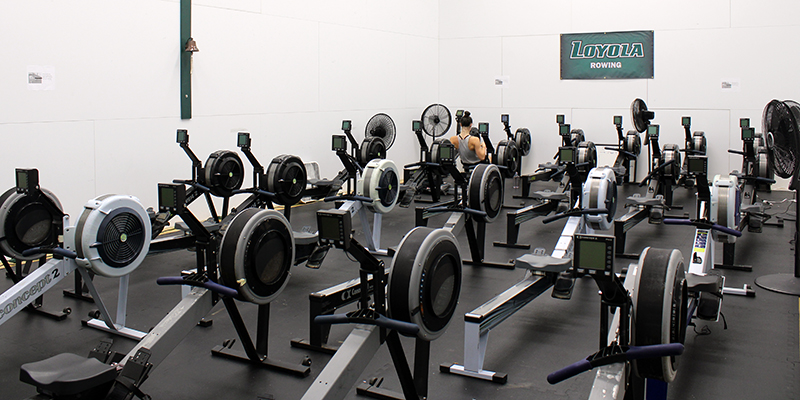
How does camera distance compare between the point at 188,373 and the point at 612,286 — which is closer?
the point at 612,286

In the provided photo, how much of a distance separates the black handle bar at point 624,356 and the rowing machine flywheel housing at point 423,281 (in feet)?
2.76

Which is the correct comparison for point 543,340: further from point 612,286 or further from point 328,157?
point 328,157

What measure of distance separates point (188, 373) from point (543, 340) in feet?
7.43

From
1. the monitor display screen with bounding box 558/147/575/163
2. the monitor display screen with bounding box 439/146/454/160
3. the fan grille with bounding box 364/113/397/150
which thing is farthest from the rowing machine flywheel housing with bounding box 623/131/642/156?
the monitor display screen with bounding box 439/146/454/160

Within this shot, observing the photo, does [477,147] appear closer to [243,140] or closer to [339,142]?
[339,142]

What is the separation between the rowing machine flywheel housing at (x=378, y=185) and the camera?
22.7 ft

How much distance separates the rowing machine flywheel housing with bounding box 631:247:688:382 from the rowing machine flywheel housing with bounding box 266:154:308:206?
5027 millimetres

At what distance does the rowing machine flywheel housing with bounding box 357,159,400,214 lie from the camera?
693cm

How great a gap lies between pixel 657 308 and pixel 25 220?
4423 mm

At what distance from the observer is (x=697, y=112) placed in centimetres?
1169

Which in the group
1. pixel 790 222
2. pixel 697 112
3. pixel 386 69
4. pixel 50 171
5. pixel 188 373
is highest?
pixel 386 69

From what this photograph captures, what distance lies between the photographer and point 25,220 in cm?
502

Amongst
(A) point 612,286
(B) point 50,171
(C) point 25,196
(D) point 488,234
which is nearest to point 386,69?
(D) point 488,234

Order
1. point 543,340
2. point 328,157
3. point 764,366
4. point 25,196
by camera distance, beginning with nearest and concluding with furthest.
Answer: point 764,366, point 543,340, point 25,196, point 328,157
